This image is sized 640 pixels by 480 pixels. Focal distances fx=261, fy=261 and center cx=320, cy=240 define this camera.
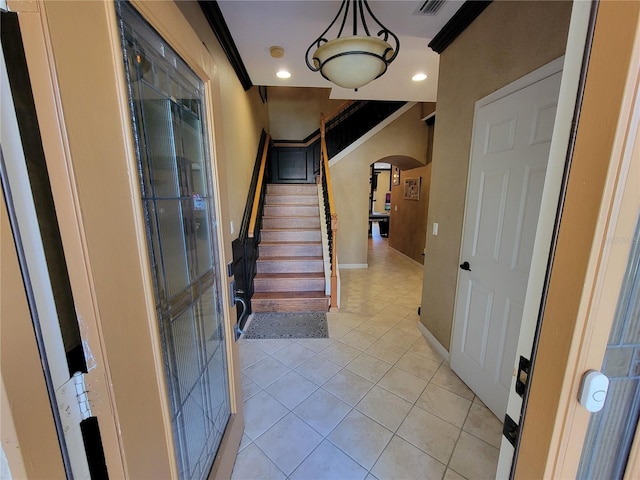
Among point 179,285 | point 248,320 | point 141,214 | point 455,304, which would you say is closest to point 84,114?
point 141,214

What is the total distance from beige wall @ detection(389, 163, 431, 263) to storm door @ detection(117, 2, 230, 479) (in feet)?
15.5

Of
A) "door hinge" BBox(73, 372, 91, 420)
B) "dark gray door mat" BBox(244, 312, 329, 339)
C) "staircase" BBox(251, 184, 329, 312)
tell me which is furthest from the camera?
"staircase" BBox(251, 184, 329, 312)

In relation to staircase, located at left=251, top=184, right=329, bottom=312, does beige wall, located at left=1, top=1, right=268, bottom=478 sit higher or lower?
higher

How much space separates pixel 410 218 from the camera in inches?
240

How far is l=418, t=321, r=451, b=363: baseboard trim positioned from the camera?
2346mm

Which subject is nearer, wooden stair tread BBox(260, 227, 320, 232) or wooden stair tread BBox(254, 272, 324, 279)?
wooden stair tread BBox(254, 272, 324, 279)

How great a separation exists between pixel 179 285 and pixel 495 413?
211 centimetres

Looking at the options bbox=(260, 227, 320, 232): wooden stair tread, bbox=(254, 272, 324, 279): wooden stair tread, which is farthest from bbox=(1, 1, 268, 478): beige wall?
bbox=(260, 227, 320, 232): wooden stair tread

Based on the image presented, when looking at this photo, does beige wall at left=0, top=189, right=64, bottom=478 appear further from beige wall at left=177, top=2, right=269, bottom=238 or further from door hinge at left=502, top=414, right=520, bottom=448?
beige wall at left=177, top=2, right=269, bottom=238

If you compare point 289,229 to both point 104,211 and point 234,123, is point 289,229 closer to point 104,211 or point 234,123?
point 234,123

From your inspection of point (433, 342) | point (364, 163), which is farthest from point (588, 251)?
point (364, 163)

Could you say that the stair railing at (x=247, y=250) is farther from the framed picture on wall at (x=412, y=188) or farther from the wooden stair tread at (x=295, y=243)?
the framed picture on wall at (x=412, y=188)

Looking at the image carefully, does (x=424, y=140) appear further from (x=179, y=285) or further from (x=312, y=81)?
(x=179, y=285)

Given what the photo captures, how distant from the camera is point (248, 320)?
309 cm
